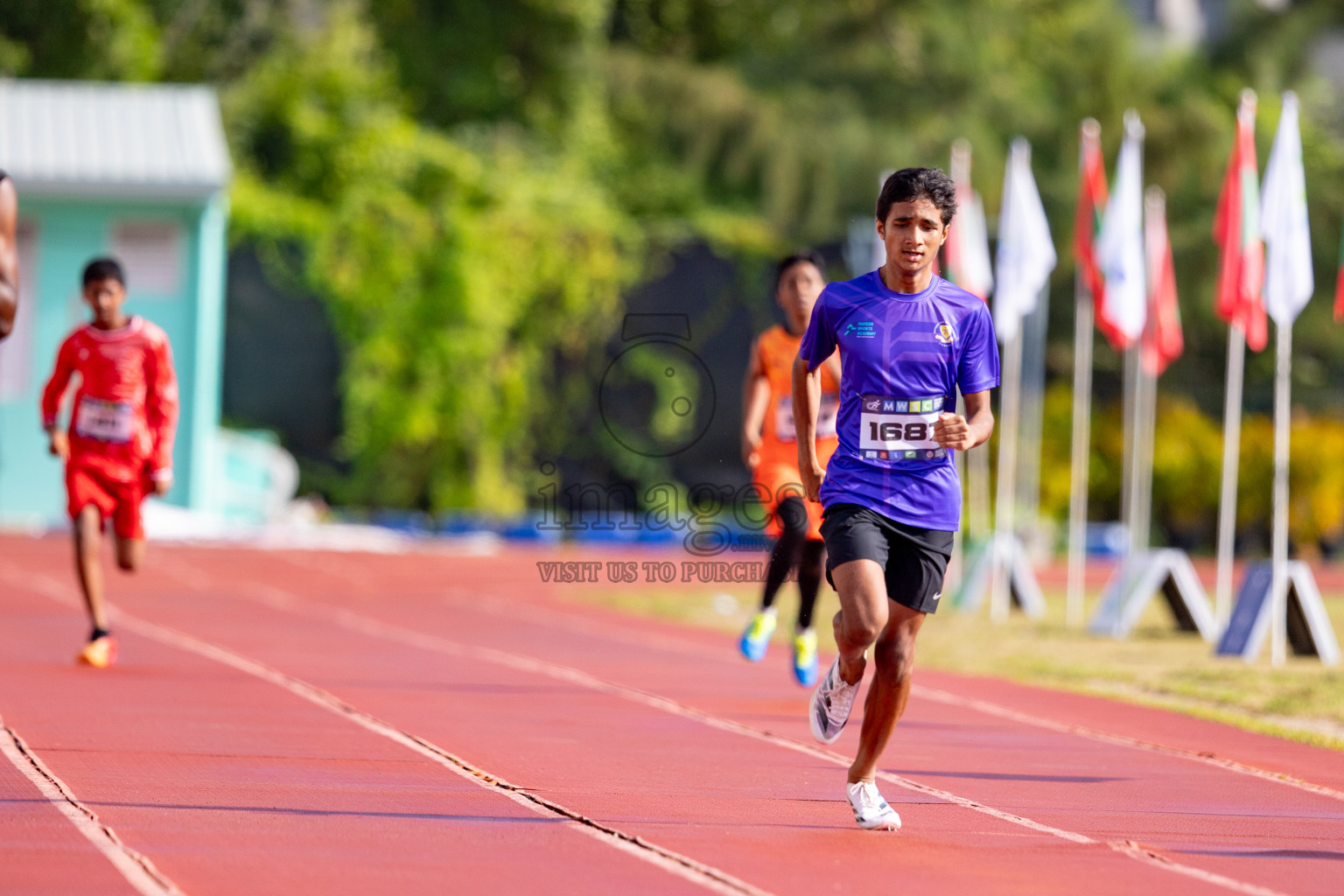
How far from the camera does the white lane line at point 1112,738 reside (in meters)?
Result: 7.81

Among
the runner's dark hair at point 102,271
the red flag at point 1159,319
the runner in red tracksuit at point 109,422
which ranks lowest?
the runner in red tracksuit at point 109,422

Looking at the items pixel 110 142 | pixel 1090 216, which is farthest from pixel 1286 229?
pixel 110 142

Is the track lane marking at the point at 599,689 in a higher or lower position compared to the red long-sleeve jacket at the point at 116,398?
lower

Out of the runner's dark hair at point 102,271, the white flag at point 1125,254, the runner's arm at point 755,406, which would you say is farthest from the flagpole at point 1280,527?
the runner's dark hair at point 102,271

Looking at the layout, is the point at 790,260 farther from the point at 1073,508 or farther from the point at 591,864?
the point at 1073,508

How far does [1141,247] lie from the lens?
16.5 meters

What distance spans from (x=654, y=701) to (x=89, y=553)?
299 centimetres

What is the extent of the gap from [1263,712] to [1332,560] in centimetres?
1731

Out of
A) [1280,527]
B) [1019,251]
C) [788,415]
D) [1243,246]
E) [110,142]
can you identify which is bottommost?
[1280,527]

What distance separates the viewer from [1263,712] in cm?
1032

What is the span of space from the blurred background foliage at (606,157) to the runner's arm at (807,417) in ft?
61.8

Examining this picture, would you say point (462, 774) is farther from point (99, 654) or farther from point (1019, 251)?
point (1019, 251)

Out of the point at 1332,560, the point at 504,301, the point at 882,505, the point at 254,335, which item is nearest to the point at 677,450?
the point at 504,301

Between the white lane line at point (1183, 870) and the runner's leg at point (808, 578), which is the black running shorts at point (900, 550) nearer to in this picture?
the white lane line at point (1183, 870)
